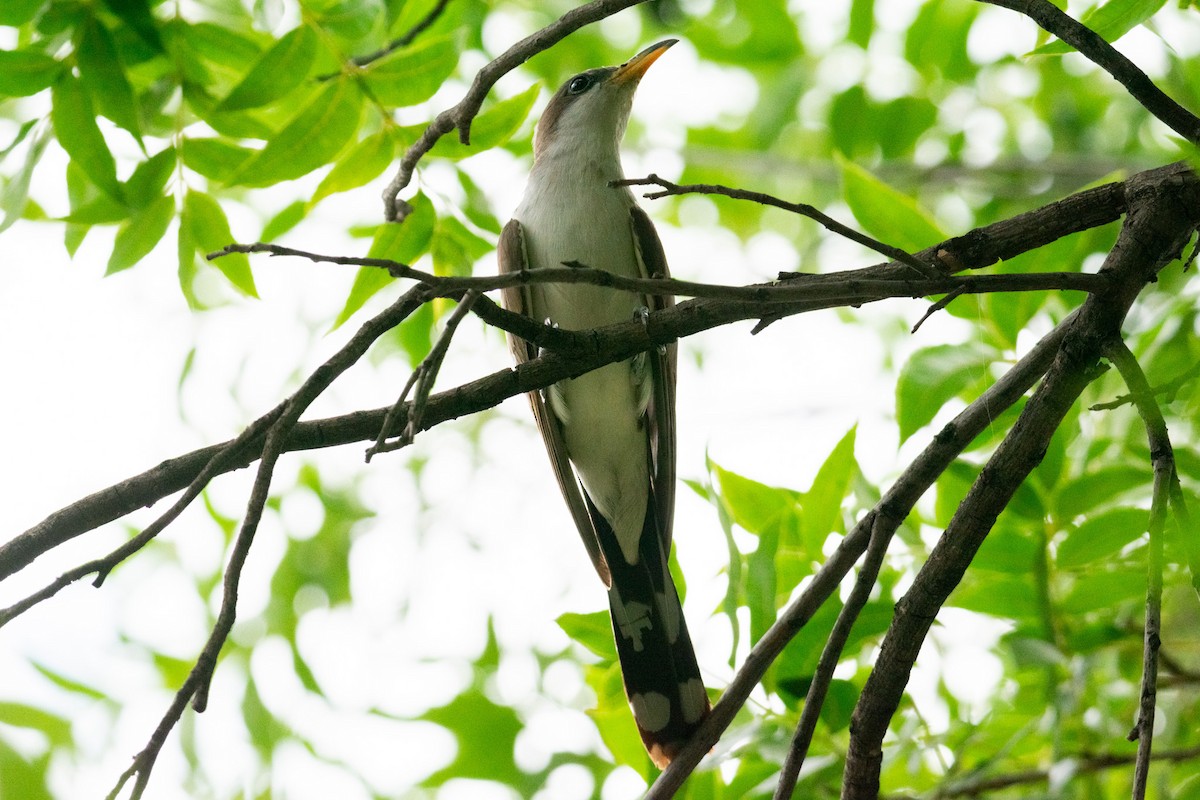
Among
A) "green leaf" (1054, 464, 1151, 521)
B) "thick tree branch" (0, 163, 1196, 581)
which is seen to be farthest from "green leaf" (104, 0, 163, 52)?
"green leaf" (1054, 464, 1151, 521)

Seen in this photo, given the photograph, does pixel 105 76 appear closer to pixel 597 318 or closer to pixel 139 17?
pixel 139 17

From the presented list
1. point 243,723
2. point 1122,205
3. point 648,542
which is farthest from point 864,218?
point 243,723

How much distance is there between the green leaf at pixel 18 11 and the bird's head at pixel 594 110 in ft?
8.32

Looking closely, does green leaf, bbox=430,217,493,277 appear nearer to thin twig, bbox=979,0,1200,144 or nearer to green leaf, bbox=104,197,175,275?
green leaf, bbox=104,197,175,275

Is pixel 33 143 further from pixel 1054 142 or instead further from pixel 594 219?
pixel 1054 142

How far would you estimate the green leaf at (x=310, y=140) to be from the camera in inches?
136

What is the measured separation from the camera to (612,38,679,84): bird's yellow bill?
533 cm

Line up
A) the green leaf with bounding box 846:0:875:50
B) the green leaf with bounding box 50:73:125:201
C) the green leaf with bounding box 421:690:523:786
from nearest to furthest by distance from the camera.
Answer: the green leaf with bounding box 50:73:125:201
the green leaf with bounding box 421:690:523:786
the green leaf with bounding box 846:0:875:50

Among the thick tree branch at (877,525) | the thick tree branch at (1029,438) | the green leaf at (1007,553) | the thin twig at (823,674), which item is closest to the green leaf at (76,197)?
the thick tree branch at (877,525)

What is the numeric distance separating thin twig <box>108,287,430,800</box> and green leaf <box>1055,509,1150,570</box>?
2.02 meters

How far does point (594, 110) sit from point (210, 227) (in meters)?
2.47

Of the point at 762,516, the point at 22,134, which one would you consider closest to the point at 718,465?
the point at 762,516

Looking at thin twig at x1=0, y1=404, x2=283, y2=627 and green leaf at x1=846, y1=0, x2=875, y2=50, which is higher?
green leaf at x1=846, y1=0, x2=875, y2=50

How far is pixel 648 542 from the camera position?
4.78m
